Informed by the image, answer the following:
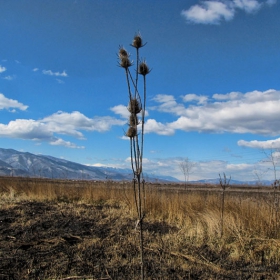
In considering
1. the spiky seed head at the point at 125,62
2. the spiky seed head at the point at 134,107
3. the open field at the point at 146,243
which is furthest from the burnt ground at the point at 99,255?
the spiky seed head at the point at 125,62

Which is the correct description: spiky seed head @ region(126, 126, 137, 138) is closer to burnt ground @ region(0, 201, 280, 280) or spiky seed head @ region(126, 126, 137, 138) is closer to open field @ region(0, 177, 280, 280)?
open field @ region(0, 177, 280, 280)

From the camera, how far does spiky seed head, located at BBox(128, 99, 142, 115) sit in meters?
2.25

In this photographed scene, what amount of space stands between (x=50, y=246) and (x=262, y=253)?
3.15m

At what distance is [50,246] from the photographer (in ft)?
14.0

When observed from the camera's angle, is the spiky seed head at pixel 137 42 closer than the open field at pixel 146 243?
Yes

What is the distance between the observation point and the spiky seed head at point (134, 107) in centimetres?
225

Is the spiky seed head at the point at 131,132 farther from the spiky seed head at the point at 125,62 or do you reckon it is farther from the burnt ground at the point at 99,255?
the burnt ground at the point at 99,255

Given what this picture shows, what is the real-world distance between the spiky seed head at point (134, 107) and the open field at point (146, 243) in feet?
3.04

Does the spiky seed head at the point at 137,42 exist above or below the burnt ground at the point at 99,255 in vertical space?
above

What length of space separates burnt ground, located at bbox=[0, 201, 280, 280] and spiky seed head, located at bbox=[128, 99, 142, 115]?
6.33 ft

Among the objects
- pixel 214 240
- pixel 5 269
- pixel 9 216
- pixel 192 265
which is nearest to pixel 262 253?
pixel 214 240

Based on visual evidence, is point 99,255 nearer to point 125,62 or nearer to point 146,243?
point 146,243

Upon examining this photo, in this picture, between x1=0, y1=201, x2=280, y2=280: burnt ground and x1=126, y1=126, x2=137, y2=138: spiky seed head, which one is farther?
x1=0, y1=201, x2=280, y2=280: burnt ground

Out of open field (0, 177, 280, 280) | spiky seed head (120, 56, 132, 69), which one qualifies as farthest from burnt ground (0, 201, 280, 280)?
spiky seed head (120, 56, 132, 69)
